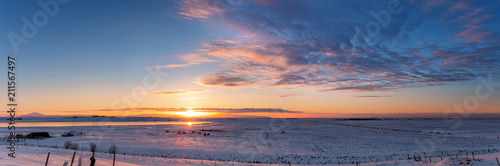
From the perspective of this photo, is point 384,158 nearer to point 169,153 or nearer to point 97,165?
point 169,153

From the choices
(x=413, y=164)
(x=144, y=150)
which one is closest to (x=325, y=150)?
(x=413, y=164)

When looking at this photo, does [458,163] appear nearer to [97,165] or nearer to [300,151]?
[300,151]

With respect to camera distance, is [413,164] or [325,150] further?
[325,150]

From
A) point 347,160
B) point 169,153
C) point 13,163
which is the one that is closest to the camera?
point 13,163

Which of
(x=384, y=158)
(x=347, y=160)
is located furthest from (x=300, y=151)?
(x=384, y=158)

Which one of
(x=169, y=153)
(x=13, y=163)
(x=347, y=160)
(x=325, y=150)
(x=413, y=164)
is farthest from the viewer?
(x=325, y=150)

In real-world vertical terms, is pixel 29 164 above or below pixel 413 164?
above

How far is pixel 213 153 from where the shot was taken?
35.0 meters

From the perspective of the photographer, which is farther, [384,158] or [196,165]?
[384,158]

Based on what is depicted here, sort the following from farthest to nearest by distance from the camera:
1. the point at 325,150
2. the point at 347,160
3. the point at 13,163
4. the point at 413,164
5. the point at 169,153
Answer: the point at 325,150 < the point at 169,153 < the point at 347,160 < the point at 413,164 < the point at 13,163

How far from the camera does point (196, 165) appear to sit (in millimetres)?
26812

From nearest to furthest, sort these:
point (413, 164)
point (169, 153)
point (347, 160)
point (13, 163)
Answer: point (13, 163) → point (413, 164) → point (347, 160) → point (169, 153)

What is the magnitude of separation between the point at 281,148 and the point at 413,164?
649 inches

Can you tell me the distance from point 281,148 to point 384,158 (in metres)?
12.8
